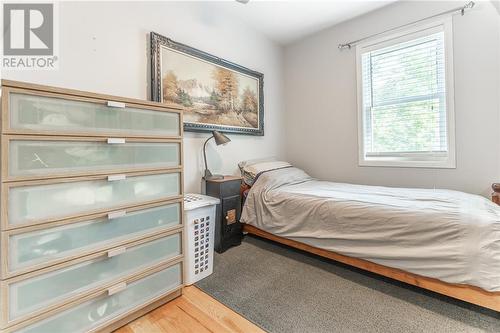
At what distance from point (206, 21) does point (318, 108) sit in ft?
5.68

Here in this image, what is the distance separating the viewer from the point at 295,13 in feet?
8.44

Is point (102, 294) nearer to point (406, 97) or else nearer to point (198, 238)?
point (198, 238)

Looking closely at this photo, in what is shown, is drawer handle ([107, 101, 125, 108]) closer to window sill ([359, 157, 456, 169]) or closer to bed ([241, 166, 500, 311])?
bed ([241, 166, 500, 311])

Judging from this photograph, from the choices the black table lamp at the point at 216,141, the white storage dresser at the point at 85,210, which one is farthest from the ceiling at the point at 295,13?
the white storage dresser at the point at 85,210

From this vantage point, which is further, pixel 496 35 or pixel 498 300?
pixel 496 35

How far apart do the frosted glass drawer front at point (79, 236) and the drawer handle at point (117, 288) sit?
0.73 feet

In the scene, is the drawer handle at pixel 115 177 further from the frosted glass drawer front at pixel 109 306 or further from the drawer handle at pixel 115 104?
the frosted glass drawer front at pixel 109 306

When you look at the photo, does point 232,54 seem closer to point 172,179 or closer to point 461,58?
point 172,179

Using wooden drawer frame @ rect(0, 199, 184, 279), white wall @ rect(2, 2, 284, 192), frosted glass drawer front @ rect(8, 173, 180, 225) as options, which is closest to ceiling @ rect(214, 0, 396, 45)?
white wall @ rect(2, 2, 284, 192)

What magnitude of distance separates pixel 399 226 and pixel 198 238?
1418mm

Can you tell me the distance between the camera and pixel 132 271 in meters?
1.29

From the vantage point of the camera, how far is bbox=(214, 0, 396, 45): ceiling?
7.90 ft

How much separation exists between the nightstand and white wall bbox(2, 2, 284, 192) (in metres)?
0.27

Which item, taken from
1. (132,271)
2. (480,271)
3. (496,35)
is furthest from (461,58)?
(132,271)
